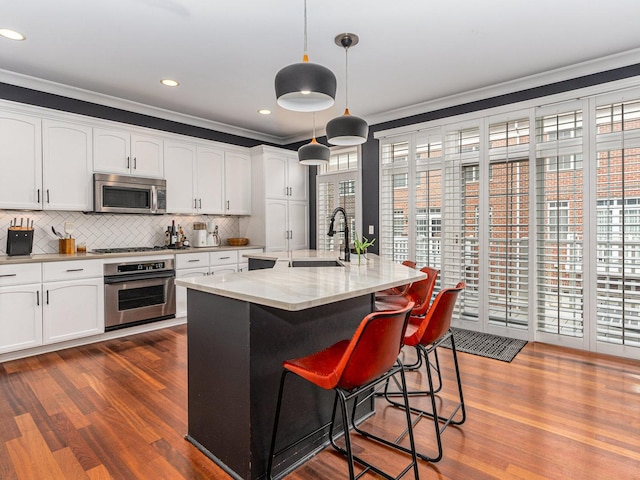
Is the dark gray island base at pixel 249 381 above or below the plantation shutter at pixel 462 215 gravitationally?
below

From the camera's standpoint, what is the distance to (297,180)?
6191 millimetres

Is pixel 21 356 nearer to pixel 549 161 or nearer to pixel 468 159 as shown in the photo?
pixel 468 159

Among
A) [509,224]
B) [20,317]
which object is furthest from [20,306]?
[509,224]

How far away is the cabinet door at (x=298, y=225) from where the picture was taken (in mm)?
6090

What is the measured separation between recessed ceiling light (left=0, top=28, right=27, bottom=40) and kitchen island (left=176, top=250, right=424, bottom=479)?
104 inches

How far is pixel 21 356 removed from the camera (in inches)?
142

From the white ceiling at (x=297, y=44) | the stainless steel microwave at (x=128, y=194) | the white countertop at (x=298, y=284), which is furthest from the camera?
the stainless steel microwave at (x=128, y=194)

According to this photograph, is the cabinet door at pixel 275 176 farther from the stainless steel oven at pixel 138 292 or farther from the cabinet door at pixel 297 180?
the stainless steel oven at pixel 138 292

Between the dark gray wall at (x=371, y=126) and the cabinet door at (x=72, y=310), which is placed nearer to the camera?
the cabinet door at (x=72, y=310)

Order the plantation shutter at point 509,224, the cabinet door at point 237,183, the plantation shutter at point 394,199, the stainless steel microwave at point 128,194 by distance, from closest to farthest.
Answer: the plantation shutter at point 509,224 → the stainless steel microwave at point 128,194 → the plantation shutter at point 394,199 → the cabinet door at point 237,183

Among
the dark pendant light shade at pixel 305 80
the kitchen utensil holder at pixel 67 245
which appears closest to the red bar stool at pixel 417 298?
the dark pendant light shade at pixel 305 80

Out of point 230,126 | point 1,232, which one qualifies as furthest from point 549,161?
point 1,232

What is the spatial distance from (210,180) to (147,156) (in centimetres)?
91

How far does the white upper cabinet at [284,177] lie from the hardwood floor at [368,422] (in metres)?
3.04
